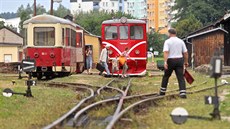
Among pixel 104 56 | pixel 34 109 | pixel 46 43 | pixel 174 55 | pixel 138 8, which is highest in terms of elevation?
pixel 138 8

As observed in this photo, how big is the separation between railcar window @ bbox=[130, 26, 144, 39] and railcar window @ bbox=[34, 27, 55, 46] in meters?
4.94

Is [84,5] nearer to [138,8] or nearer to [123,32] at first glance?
[138,8]

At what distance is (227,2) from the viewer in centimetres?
10044

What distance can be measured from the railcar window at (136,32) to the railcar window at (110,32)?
2.89 ft

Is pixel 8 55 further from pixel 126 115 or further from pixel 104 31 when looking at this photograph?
pixel 126 115

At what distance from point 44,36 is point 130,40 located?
5.05m

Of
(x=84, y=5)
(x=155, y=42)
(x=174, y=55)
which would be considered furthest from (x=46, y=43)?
(x=84, y=5)

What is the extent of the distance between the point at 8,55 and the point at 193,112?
210 feet

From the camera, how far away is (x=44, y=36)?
26953 millimetres

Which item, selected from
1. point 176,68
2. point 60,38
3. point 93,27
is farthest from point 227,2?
point 176,68

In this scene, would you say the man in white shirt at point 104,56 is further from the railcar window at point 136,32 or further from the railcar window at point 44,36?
the railcar window at point 44,36

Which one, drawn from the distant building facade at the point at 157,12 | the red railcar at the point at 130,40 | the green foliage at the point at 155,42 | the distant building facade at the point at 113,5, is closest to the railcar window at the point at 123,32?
the red railcar at the point at 130,40

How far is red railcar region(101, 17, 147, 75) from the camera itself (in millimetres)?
29672

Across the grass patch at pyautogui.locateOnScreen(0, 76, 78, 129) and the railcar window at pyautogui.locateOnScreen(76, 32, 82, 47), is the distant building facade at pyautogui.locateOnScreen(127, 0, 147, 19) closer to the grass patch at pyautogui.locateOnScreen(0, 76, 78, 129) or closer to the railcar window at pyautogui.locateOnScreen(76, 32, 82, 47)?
the railcar window at pyautogui.locateOnScreen(76, 32, 82, 47)
